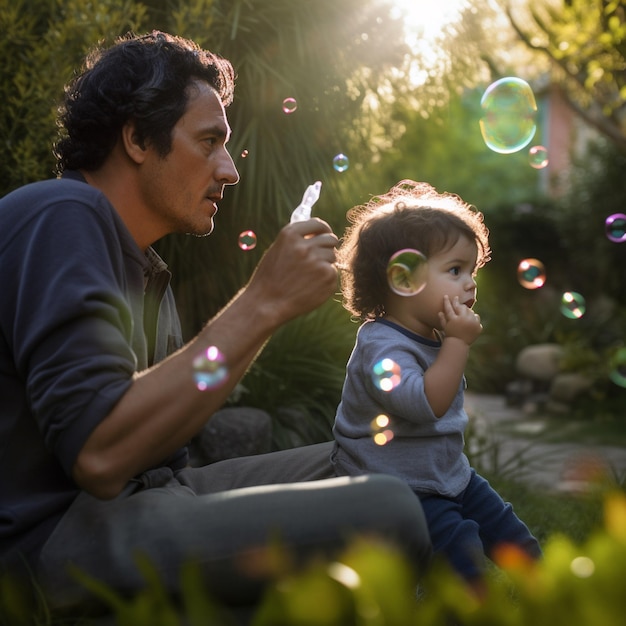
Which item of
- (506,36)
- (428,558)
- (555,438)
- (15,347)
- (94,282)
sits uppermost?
(506,36)

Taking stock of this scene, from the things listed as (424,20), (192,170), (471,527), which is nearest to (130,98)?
(192,170)

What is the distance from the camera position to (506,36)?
1183cm

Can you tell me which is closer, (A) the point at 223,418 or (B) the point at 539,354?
(A) the point at 223,418

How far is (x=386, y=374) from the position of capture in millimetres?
2275

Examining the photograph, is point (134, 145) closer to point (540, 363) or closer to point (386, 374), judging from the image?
point (386, 374)

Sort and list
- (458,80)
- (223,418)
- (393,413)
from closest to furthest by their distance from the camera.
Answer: (393,413) → (223,418) → (458,80)

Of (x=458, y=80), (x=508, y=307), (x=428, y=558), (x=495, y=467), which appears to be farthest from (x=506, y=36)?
(x=428, y=558)

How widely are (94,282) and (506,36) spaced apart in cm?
1111

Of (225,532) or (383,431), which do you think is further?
(383,431)

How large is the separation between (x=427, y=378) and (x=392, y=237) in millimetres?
483

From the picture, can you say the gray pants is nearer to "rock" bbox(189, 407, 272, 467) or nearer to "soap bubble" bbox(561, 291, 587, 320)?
"soap bubble" bbox(561, 291, 587, 320)

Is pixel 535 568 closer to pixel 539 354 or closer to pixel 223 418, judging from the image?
pixel 223 418

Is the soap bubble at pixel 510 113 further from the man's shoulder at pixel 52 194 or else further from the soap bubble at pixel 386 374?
the man's shoulder at pixel 52 194

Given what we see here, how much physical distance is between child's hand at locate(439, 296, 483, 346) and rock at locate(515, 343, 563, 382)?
630cm
